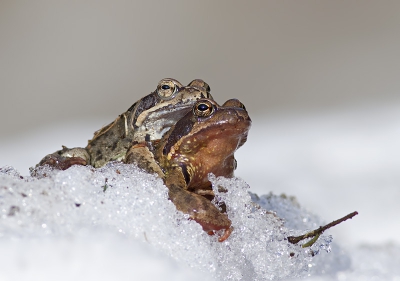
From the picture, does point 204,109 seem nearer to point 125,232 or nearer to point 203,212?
point 203,212

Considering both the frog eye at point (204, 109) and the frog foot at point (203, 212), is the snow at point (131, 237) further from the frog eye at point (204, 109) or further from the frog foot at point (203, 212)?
the frog eye at point (204, 109)

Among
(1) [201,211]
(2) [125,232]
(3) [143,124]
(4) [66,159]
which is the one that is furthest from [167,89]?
(2) [125,232]

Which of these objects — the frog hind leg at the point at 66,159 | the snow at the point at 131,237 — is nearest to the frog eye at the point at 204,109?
the snow at the point at 131,237

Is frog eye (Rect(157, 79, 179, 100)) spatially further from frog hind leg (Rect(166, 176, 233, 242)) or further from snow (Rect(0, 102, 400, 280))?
frog hind leg (Rect(166, 176, 233, 242))

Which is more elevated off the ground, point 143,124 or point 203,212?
point 143,124

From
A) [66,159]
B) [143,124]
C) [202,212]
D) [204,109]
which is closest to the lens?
[202,212]

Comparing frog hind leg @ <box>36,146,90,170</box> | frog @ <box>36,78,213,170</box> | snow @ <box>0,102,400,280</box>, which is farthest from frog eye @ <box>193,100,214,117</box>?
frog hind leg @ <box>36,146,90,170</box>
